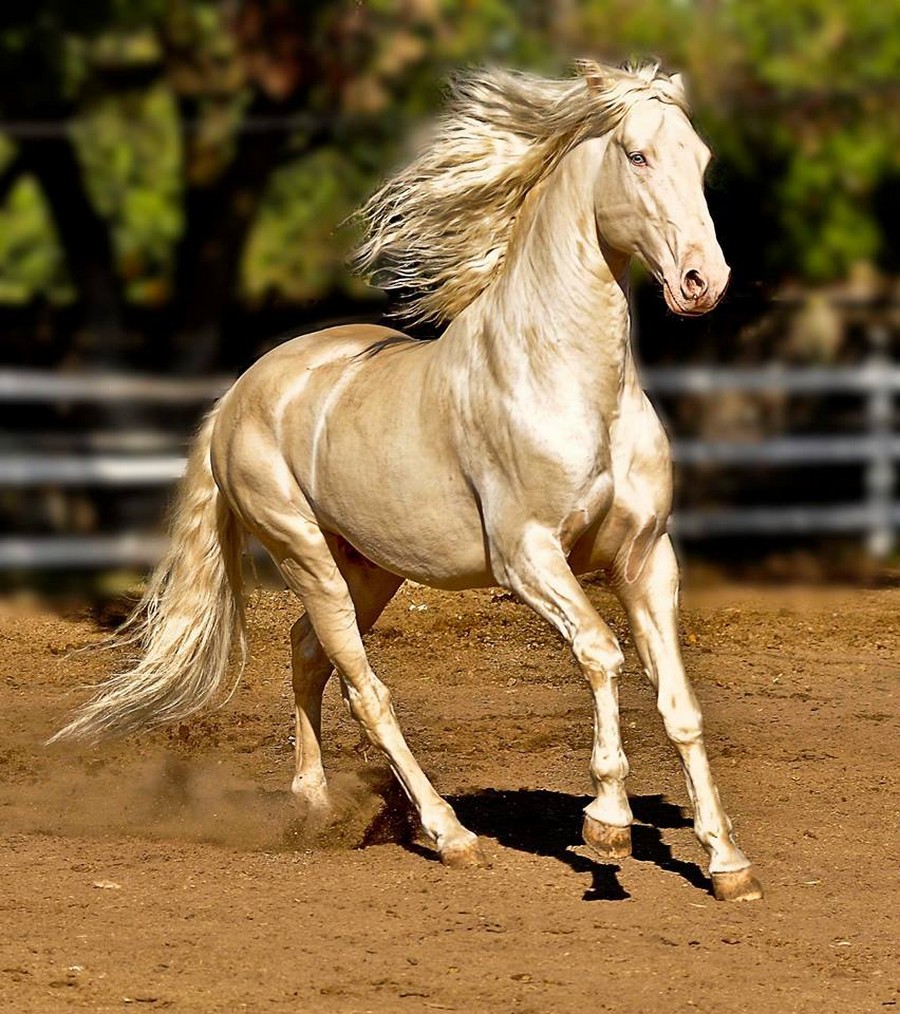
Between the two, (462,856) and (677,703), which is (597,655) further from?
(462,856)

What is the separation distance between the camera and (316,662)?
5.43m

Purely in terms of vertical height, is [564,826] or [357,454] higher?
[357,454]

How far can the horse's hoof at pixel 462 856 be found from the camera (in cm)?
461

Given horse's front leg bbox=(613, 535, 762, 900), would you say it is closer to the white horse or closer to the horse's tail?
the white horse

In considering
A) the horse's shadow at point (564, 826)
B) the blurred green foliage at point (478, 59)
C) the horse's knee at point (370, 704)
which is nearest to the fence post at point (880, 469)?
the blurred green foliage at point (478, 59)

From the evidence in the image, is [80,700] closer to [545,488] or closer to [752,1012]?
[545,488]

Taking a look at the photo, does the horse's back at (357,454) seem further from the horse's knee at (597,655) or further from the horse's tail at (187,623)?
the horse's knee at (597,655)

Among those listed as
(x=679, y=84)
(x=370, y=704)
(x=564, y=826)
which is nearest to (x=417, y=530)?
(x=370, y=704)

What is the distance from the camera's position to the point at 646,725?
6.50 m

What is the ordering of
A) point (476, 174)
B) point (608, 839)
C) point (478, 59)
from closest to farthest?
point (608, 839)
point (476, 174)
point (478, 59)

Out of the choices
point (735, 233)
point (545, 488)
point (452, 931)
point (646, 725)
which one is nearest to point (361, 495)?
point (545, 488)

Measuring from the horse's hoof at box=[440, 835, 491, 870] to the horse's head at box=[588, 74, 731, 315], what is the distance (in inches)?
64.3

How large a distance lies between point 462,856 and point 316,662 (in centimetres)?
104

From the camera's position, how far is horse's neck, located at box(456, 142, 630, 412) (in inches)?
166
